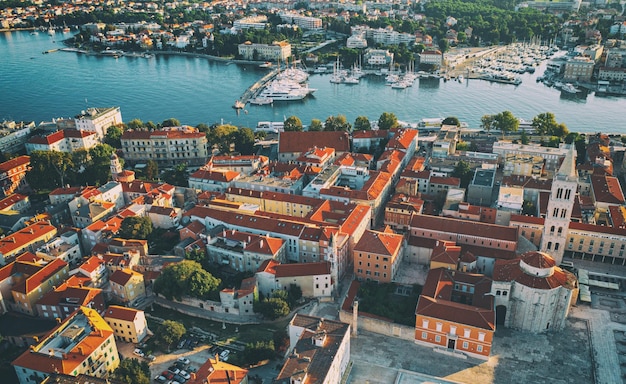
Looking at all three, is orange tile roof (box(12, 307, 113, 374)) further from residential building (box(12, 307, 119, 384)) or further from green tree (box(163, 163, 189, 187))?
green tree (box(163, 163, 189, 187))

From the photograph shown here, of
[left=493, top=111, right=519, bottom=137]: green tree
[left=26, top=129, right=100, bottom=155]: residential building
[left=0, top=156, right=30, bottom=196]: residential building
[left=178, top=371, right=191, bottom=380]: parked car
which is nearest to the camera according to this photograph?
[left=178, top=371, right=191, bottom=380]: parked car

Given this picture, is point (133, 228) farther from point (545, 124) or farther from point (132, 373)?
point (545, 124)

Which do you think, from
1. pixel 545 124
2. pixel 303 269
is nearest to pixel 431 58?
pixel 545 124

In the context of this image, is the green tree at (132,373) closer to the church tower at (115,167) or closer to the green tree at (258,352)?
the green tree at (258,352)

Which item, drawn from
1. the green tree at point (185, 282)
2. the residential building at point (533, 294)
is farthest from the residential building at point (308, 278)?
the residential building at point (533, 294)

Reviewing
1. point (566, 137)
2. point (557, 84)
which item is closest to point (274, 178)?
point (566, 137)

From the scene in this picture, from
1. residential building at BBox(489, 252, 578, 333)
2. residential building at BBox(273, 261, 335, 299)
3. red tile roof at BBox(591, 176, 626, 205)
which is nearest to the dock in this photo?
residential building at BBox(273, 261, 335, 299)
